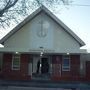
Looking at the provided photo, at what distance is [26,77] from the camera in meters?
33.0

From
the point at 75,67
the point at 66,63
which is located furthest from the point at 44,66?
the point at 75,67

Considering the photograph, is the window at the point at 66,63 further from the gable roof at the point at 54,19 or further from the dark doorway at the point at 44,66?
the gable roof at the point at 54,19

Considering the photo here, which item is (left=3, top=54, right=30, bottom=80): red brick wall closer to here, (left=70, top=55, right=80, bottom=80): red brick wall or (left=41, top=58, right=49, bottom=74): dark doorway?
(left=41, top=58, right=49, bottom=74): dark doorway

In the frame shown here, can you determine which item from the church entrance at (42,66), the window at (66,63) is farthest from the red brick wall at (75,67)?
the church entrance at (42,66)

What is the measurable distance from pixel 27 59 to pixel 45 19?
4807 mm

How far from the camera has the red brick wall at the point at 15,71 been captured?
3341 centimetres

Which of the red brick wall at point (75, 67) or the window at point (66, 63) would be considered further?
the window at point (66, 63)

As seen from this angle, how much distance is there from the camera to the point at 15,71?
3406 cm

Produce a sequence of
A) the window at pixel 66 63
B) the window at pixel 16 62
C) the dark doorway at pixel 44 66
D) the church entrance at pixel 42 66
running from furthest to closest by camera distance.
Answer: the dark doorway at pixel 44 66
the church entrance at pixel 42 66
the window at pixel 16 62
the window at pixel 66 63

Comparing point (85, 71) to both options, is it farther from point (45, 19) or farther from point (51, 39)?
point (45, 19)

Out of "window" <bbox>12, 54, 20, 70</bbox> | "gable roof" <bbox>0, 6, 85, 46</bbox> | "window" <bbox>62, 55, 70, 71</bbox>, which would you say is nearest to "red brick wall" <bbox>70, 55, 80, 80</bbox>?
"window" <bbox>62, 55, 70, 71</bbox>

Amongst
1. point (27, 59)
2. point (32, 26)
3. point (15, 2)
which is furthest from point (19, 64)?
point (15, 2)

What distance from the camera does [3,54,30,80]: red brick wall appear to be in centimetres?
3341

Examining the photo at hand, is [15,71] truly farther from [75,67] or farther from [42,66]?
[75,67]
